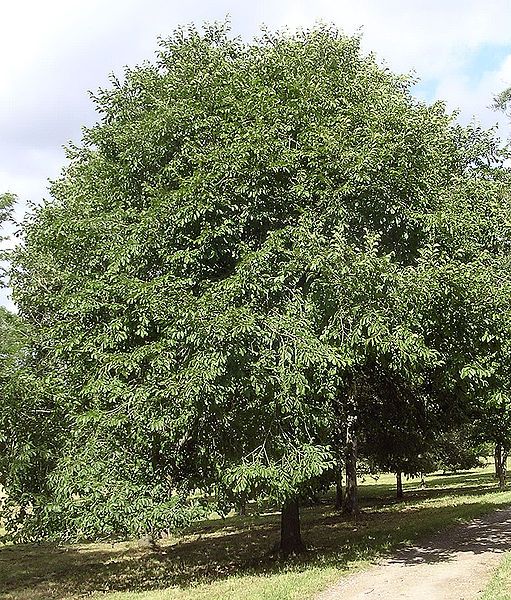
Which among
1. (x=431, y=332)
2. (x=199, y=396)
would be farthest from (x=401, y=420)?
(x=199, y=396)

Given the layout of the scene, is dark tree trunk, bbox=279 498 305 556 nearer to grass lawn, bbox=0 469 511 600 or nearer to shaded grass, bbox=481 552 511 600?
grass lawn, bbox=0 469 511 600

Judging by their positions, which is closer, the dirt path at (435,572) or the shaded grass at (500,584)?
the shaded grass at (500,584)

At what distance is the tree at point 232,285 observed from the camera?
10523mm

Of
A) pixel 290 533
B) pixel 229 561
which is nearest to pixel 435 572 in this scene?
pixel 290 533

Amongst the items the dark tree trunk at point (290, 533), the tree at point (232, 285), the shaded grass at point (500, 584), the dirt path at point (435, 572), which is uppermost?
the tree at point (232, 285)

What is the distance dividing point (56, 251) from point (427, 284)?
26.3ft

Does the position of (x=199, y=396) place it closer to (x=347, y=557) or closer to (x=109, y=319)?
(x=109, y=319)

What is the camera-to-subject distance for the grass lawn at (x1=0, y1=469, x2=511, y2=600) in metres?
11.8

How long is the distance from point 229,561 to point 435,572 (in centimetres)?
620

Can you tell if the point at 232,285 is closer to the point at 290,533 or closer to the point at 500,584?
the point at 500,584

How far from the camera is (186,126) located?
12.4m

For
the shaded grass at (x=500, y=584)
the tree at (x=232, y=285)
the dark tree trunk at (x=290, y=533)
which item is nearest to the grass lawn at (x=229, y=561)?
the shaded grass at (x=500, y=584)

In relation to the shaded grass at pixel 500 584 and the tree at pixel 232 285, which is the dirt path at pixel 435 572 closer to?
the shaded grass at pixel 500 584

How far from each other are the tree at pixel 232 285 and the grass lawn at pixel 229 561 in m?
1.67
